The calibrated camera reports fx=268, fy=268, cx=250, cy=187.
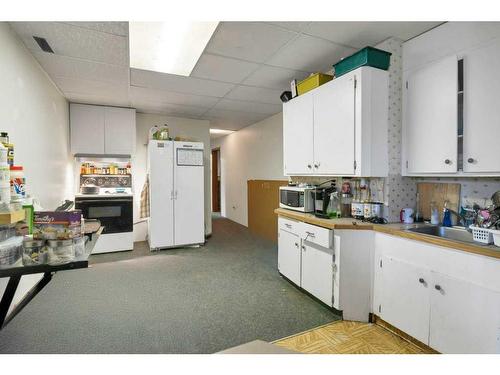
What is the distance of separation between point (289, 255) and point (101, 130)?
361cm

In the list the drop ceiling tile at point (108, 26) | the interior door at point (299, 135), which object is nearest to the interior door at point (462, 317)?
the interior door at point (299, 135)

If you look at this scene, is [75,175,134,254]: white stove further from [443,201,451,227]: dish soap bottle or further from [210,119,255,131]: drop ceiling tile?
[443,201,451,227]: dish soap bottle

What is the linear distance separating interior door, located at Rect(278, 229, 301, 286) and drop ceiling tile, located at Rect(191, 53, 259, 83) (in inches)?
73.4

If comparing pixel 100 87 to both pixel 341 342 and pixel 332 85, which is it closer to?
pixel 332 85

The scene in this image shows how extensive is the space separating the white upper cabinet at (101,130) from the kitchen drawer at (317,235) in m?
3.34

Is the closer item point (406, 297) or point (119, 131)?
point (406, 297)

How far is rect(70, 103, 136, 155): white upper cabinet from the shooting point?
167 inches

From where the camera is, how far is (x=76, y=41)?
236 cm

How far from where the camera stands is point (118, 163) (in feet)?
15.2

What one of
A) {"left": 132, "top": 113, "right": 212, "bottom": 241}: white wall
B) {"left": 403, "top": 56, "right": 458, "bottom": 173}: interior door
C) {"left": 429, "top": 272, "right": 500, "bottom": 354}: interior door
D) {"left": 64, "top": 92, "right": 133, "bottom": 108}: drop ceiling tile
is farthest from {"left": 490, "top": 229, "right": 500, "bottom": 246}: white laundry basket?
{"left": 132, "top": 113, "right": 212, "bottom": 241}: white wall

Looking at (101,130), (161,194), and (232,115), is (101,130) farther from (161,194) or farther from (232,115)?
(232,115)

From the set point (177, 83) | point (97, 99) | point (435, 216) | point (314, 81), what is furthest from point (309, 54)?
point (97, 99)

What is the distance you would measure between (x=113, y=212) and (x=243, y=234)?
250 cm
